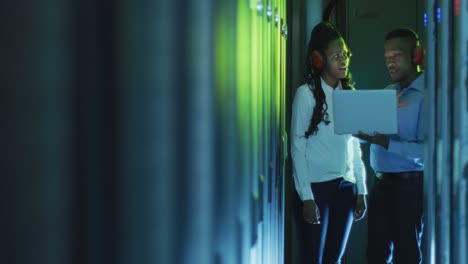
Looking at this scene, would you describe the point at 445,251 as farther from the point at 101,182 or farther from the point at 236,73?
the point at 101,182

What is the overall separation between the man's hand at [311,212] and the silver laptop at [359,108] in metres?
0.38

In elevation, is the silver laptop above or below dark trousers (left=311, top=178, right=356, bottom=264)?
above

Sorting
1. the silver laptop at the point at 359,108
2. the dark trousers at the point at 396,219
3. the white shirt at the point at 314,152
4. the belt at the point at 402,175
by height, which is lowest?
the dark trousers at the point at 396,219

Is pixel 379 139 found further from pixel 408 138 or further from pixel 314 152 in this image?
pixel 314 152

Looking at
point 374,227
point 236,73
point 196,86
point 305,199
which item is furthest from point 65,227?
point 374,227

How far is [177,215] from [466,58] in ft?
2.26

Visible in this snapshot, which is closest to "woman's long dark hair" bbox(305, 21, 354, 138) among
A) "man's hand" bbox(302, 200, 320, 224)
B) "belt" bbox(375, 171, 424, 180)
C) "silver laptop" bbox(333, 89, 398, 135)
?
"silver laptop" bbox(333, 89, 398, 135)

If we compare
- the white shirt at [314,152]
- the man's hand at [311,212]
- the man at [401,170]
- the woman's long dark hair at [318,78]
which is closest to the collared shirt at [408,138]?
the man at [401,170]

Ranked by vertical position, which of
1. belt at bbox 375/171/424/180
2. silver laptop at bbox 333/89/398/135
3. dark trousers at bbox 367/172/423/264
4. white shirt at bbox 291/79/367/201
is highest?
silver laptop at bbox 333/89/398/135

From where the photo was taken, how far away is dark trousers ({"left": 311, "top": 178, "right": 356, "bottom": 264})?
2643 mm

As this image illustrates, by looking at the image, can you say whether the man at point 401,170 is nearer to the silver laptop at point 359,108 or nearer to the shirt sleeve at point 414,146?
the shirt sleeve at point 414,146

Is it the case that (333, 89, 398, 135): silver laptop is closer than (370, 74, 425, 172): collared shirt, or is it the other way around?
(333, 89, 398, 135): silver laptop

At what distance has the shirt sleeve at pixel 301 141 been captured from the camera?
8.63 ft

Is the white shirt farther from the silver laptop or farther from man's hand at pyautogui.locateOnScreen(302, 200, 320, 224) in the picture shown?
the silver laptop
